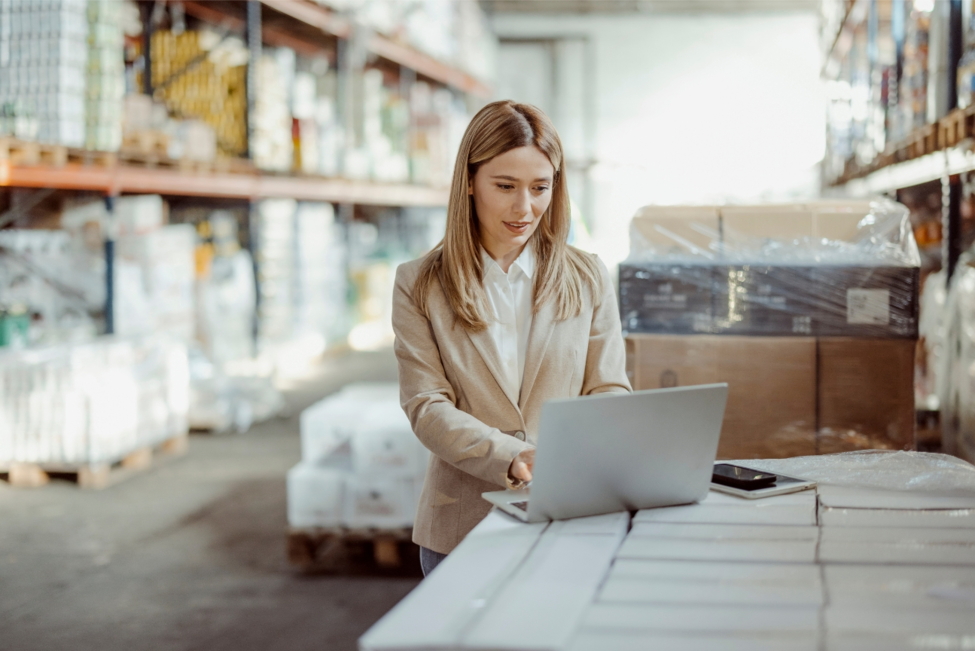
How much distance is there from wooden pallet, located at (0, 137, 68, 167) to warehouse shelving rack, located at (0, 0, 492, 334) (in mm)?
35

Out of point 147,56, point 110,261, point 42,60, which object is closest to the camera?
point 42,60

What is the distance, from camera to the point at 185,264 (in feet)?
22.7

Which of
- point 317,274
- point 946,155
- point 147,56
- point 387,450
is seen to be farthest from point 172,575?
point 317,274

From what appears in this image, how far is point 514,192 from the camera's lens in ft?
6.40

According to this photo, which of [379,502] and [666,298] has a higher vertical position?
[666,298]

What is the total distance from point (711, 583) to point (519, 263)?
0.98 meters

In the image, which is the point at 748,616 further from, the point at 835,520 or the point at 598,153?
the point at 598,153

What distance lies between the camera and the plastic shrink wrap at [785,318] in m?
2.84

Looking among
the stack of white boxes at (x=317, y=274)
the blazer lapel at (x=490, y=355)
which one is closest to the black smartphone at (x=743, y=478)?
the blazer lapel at (x=490, y=355)

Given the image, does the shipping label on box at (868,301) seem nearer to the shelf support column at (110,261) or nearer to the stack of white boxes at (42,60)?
the stack of white boxes at (42,60)

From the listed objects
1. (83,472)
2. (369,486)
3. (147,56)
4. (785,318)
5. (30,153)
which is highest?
(147,56)

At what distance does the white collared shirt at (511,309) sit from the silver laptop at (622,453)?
45 cm

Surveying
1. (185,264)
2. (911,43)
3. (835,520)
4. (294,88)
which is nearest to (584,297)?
(835,520)

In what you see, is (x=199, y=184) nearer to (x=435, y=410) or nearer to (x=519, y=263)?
(x=519, y=263)
